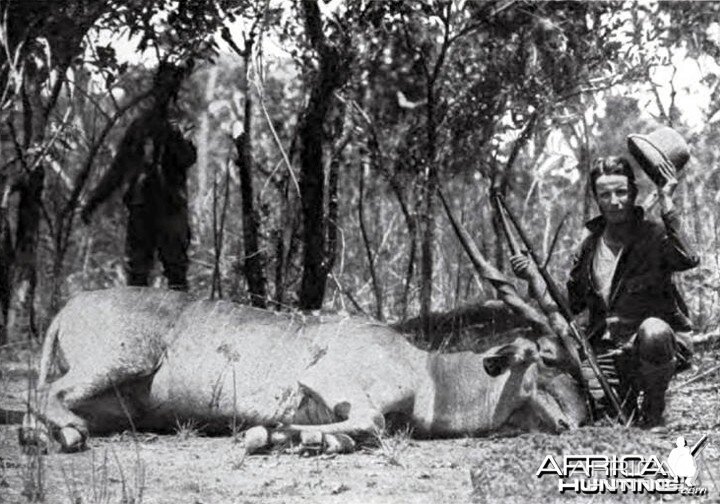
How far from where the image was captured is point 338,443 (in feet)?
15.2

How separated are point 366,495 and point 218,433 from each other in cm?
162

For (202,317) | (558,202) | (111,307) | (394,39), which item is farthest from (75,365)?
(558,202)

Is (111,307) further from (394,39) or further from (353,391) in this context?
(394,39)

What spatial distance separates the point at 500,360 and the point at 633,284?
74 cm

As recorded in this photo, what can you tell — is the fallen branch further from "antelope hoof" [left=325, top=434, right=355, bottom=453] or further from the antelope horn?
"antelope hoof" [left=325, top=434, right=355, bottom=453]

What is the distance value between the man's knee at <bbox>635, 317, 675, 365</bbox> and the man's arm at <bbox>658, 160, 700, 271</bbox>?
0.30m

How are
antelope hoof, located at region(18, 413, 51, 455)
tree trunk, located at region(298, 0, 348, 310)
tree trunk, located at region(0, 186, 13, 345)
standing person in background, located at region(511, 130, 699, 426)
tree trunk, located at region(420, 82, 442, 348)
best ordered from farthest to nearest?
1. tree trunk, located at region(0, 186, 13, 345)
2. tree trunk, located at region(420, 82, 442, 348)
3. tree trunk, located at region(298, 0, 348, 310)
4. standing person in background, located at region(511, 130, 699, 426)
5. antelope hoof, located at region(18, 413, 51, 455)

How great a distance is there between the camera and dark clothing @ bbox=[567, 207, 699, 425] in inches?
191

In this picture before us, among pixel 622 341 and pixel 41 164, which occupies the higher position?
pixel 41 164

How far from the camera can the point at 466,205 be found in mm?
10289

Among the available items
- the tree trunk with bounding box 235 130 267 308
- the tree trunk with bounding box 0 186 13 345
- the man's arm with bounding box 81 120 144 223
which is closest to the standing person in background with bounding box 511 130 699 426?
the tree trunk with bounding box 235 130 267 308

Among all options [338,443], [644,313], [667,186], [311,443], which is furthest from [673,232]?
[311,443]

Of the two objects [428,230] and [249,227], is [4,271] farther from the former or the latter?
[428,230]

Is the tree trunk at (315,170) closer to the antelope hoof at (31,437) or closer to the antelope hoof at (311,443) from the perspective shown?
the antelope hoof at (311,443)
